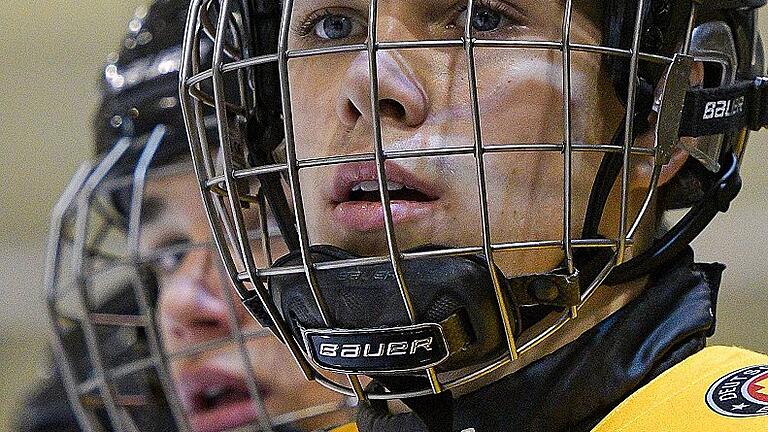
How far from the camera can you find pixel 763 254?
235 cm

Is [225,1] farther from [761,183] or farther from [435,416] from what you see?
[761,183]

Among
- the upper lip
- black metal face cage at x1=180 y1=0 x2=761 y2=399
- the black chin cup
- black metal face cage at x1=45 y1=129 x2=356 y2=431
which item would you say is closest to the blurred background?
black metal face cage at x1=45 y1=129 x2=356 y2=431

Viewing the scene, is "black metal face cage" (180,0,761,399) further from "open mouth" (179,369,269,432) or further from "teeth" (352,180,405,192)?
"open mouth" (179,369,269,432)

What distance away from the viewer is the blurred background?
3.01 metres

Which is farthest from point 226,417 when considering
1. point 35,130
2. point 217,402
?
point 35,130

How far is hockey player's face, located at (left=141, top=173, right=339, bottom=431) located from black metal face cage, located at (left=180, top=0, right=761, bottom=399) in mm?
449

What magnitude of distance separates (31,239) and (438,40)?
2469 mm

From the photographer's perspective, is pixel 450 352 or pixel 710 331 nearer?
pixel 450 352

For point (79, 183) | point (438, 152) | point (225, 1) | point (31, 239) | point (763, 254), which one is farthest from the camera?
point (31, 239)

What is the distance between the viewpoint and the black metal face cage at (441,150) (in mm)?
884

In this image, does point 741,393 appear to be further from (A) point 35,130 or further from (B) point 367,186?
(A) point 35,130

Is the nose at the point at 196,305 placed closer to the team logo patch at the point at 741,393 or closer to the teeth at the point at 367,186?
the teeth at the point at 367,186

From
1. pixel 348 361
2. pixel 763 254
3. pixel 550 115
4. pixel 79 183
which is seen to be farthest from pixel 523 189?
pixel 763 254

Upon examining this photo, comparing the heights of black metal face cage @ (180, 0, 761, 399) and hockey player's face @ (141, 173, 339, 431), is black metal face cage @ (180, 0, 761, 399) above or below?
above
